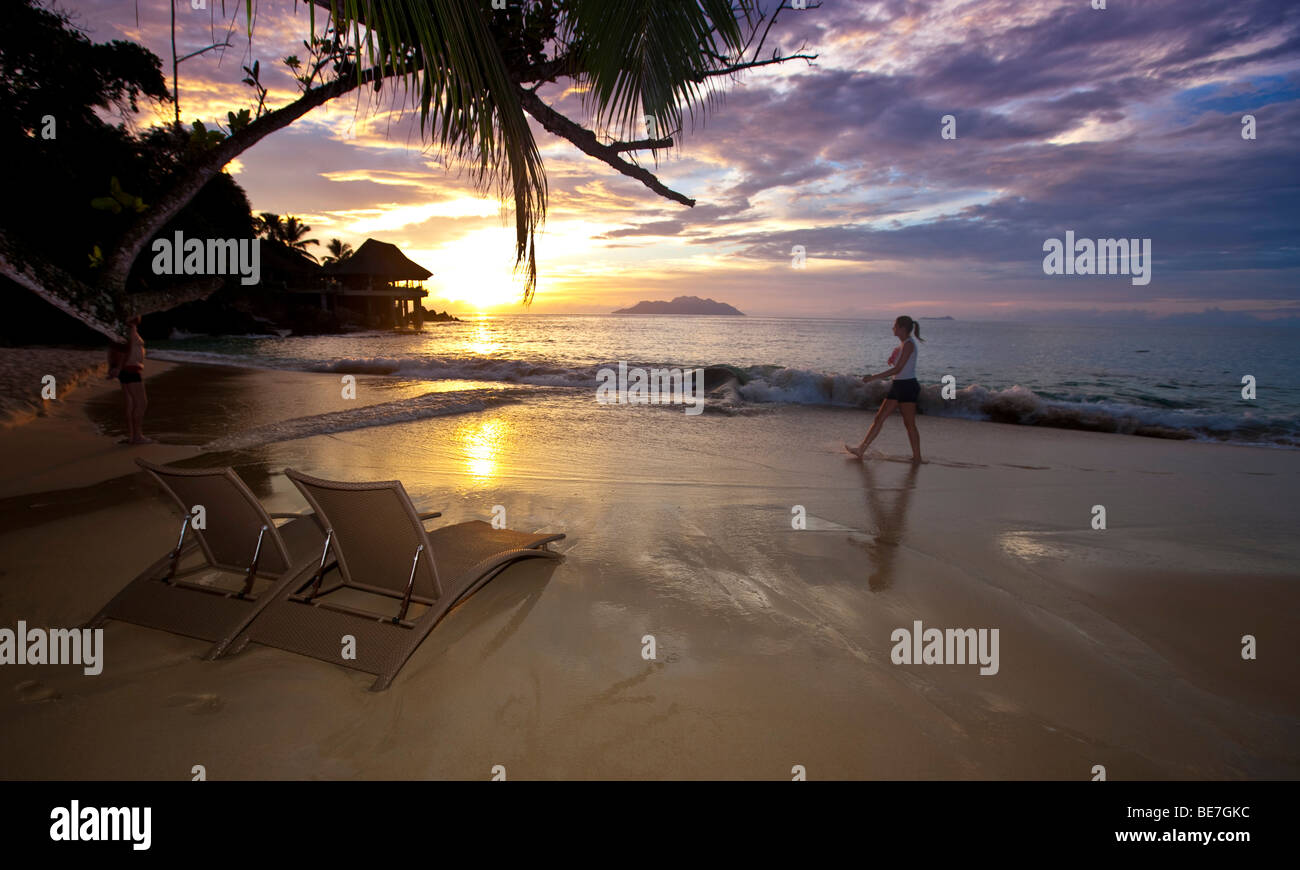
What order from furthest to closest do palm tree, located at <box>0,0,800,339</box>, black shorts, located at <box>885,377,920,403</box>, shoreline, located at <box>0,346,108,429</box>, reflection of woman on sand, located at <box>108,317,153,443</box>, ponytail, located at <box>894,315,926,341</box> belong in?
shoreline, located at <box>0,346,108,429</box>, black shorts, located at <box>885,377,920,403</box>, ponytail, located at <box>894,315,926,341</box>, reflection of woman on sand, located at <box>108,317,153,443</box>, palm tree, located at <box>0,0,800,339</box>

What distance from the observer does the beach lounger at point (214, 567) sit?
3809mm

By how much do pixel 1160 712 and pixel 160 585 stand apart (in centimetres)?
593

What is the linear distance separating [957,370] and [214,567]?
2863cm

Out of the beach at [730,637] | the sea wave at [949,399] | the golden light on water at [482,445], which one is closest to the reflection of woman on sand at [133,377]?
the beach at [730,637]

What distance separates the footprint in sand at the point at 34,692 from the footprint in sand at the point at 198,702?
568 mm

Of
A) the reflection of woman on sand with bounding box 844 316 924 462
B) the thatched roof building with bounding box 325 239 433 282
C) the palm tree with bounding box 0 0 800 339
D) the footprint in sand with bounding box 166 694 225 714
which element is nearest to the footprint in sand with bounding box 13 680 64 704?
the footprint in sand with bounding box 166 694 225 714

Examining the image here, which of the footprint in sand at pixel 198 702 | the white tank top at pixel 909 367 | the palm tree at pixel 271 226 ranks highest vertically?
the palm tree at pixel 271 226

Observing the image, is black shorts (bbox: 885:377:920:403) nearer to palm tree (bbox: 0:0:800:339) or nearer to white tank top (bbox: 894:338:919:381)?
white tank top (bbox: 894:338:919:381)

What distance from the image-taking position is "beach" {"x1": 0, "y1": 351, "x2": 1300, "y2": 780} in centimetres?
304

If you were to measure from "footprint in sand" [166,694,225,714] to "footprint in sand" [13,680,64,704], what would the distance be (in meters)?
0.57

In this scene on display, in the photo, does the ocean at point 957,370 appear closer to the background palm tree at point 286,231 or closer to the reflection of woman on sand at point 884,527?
the reflection of woman on sand at point 884,527

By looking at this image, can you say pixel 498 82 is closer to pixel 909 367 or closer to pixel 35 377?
pixel 909 367
